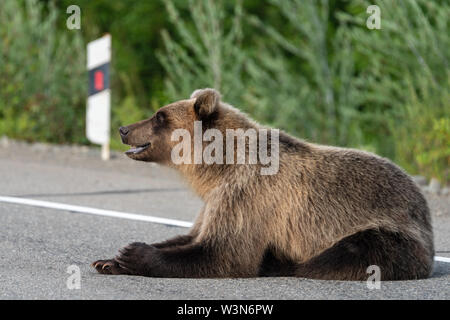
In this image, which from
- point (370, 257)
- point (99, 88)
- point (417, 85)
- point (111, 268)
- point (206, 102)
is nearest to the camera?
point (370, 257)

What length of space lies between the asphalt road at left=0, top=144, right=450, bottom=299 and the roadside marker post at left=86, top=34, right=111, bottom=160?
1.23 ft

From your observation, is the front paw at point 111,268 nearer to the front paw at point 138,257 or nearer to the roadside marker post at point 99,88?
the front paw at point 138,257

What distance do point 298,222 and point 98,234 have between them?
84.9 inches

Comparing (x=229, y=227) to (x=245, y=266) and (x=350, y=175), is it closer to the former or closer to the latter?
(x=245, y=266)

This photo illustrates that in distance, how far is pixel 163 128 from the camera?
6.40 meters

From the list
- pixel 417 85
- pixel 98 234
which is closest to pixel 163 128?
pixel 98 234

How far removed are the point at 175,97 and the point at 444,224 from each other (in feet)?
17.6

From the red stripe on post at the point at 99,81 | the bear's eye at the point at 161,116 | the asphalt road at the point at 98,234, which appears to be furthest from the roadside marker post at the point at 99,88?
the bear's eye at the point at 161,116

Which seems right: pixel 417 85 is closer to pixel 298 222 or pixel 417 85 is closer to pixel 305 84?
pixel 305 84

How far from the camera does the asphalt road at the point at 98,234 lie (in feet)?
17.9

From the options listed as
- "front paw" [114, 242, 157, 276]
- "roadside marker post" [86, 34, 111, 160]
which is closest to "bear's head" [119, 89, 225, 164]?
"front paw" [114, 242, 157, 276]

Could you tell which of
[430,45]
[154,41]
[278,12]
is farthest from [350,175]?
[154,41]

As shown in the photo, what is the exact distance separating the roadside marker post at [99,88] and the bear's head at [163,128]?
5.33 meters

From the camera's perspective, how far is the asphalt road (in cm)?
545
